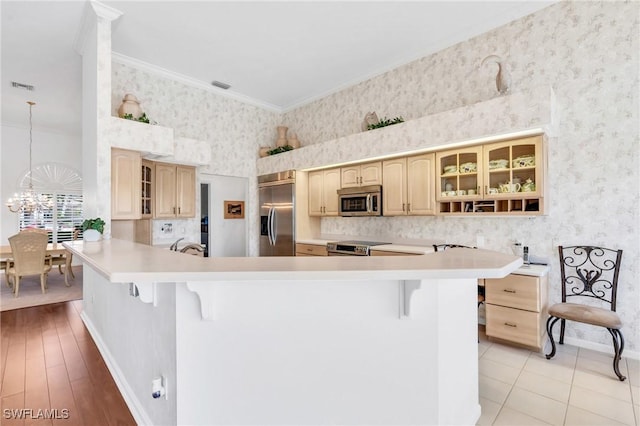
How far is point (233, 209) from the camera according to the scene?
5.72 m

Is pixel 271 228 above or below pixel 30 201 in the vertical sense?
below

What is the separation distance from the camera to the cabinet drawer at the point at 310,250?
4.85 m

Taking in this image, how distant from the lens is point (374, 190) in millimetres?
4336

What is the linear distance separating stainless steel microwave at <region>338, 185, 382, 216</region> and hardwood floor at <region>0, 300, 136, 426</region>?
3371mm

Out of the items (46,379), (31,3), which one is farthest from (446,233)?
(31,3)

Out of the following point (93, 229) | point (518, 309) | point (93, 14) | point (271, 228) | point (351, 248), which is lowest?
point (518, 309)

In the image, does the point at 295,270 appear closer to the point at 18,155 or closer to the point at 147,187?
the point at 147,187

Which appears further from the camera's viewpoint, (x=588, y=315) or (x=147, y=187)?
(x=147, y=187)

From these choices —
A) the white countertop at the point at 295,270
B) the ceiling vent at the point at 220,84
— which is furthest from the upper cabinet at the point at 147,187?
the white countertop at the point at 295,270

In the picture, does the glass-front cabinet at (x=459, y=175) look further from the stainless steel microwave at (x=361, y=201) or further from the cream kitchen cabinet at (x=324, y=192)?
the cream kitchen cabinet at (x=324, y=192)

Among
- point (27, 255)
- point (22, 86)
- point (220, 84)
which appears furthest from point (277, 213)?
point (22, 86)

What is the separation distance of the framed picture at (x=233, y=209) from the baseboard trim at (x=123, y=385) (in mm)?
2765

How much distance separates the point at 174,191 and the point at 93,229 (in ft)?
5.73

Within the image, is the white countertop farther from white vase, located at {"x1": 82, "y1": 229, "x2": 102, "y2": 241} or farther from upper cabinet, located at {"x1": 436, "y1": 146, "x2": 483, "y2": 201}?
upper cabinet, located at {"x1": 436, "y1": 146, "x2": 483, "y2": 201}
